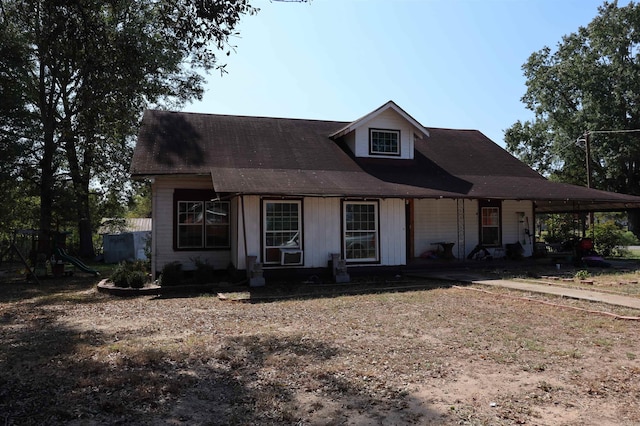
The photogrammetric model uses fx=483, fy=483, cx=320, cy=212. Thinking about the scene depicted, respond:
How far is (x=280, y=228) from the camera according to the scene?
13297 millimetres

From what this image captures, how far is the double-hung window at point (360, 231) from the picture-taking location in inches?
550

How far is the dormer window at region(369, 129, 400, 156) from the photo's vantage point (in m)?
17.2

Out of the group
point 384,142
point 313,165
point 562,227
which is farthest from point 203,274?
point 562,227

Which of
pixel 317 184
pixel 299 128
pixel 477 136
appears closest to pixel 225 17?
pixel 317 184

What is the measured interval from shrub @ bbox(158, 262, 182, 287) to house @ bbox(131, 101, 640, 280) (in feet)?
3.70

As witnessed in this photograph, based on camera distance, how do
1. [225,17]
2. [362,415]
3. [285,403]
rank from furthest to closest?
[225,17] < [285,403] < [362,415]

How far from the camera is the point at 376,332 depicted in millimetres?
7289

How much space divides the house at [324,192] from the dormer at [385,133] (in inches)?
1.4

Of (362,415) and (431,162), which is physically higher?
(431,162)

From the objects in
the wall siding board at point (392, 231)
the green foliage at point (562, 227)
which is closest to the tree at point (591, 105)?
the green foliage at point (562, 227)

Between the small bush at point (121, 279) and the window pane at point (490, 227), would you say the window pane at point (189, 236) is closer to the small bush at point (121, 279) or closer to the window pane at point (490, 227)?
the small bush at point (121, 279)

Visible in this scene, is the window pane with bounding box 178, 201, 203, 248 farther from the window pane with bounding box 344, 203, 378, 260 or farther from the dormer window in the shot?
the dormer window

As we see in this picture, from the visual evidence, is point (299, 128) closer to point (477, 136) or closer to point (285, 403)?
point (477, 136)

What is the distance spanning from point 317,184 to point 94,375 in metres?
8.75
